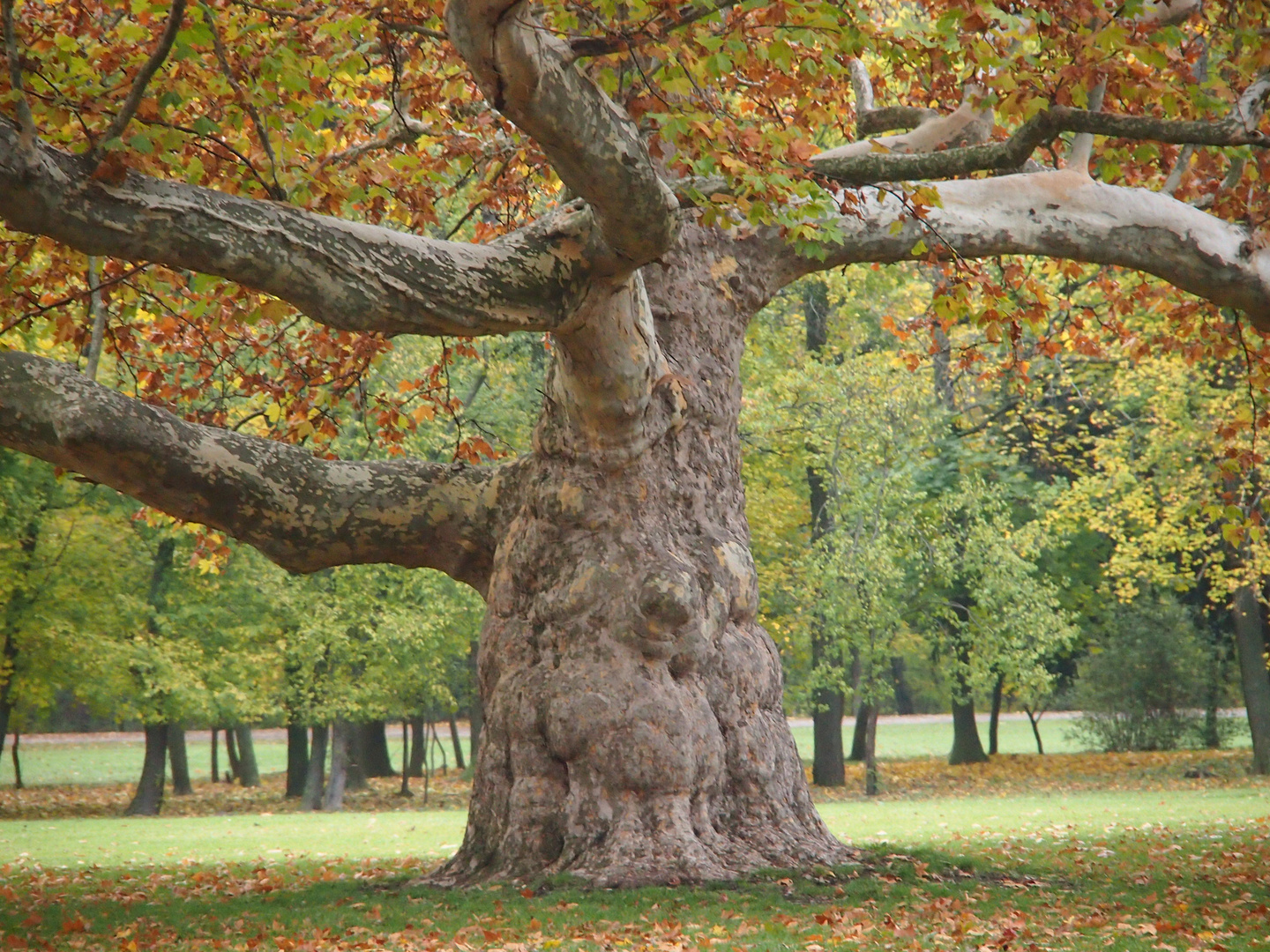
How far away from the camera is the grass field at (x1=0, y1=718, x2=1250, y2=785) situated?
119ft

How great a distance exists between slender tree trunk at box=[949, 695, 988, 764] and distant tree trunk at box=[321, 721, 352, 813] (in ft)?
49.9

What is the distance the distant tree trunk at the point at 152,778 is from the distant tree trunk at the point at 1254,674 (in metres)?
21.1

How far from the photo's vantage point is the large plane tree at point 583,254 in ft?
17.3

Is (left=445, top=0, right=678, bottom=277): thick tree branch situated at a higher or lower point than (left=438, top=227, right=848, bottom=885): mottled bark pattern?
higher

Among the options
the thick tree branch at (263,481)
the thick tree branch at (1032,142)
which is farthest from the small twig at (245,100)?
the thick tree branch at (1032,142)

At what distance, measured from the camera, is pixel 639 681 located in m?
7.28

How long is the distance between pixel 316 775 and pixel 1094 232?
64.7ft

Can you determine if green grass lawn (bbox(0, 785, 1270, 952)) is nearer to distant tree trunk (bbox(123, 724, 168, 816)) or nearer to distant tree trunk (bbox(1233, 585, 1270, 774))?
distant tree trunk (bbox(1233, 585, 1270, 774))

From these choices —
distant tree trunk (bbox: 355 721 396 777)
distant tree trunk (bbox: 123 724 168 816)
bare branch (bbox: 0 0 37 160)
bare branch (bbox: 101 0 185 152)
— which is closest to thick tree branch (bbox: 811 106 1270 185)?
bare branch (bbox: 101 0 185 152)

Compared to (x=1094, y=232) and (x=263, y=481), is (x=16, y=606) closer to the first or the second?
(x=263, y=481)

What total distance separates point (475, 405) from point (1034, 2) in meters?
16.7

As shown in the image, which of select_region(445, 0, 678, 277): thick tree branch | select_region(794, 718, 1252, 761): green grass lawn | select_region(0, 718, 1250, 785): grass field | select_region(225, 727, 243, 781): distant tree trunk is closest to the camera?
select_region(445, 0, 678, 277): thick tree branch

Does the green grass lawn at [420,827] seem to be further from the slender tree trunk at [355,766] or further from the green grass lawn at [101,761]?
the green grass lawn at [101,761]

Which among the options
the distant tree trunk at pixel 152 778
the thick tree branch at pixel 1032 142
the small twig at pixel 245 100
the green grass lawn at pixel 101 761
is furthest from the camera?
the green grass lawn at pixel 101 761
